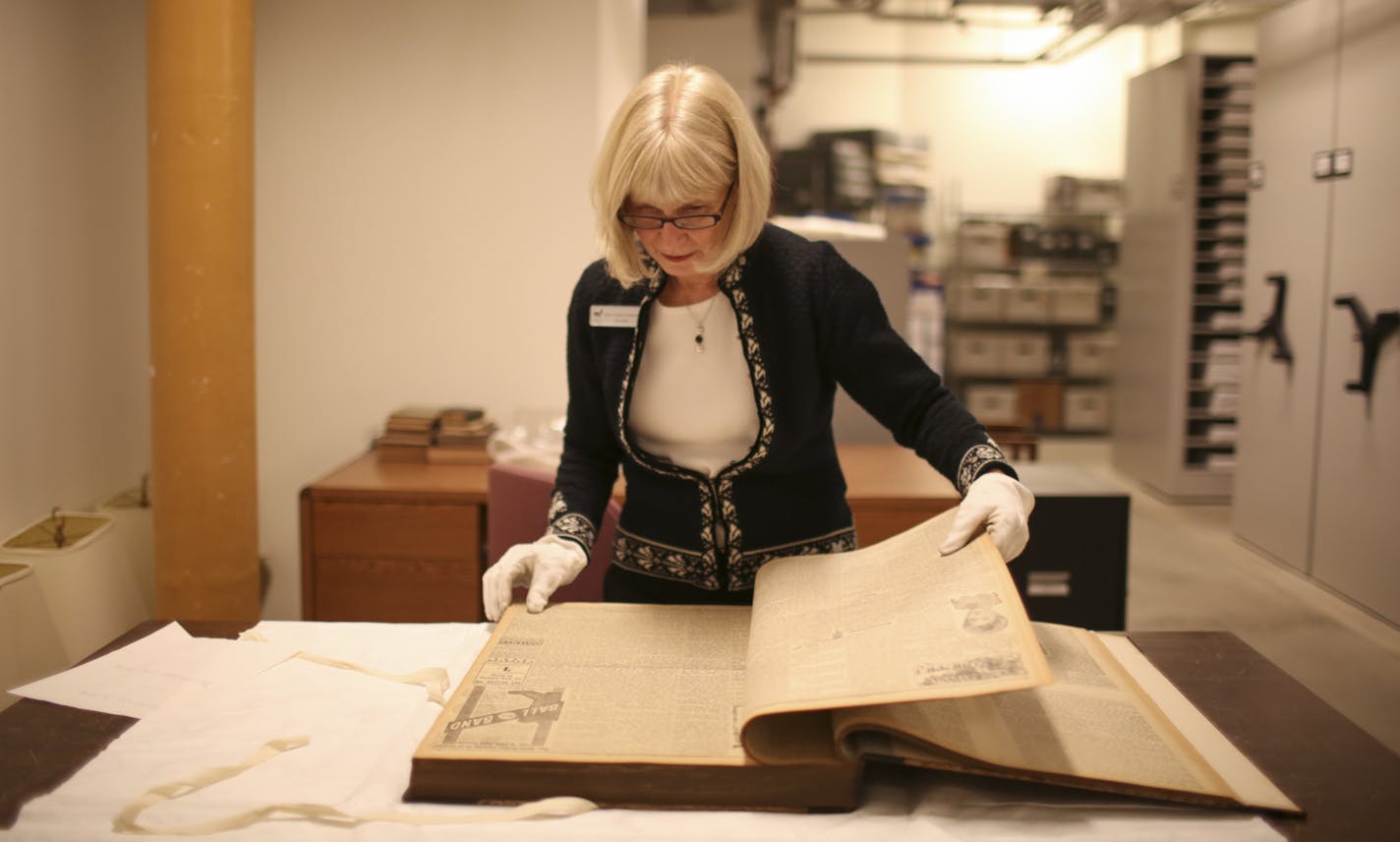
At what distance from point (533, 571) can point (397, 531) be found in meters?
1.61

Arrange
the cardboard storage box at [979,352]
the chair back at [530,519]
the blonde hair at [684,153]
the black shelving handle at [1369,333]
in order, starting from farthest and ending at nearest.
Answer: the cardboard storage box at [979,352] < the black shelving handle at [1369,333] < the chair back at [530,519] < the blonde hair at [684,153]

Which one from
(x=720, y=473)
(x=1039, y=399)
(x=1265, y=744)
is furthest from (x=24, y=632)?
(x=1039, y=399)

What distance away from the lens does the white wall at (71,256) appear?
9.20 feet

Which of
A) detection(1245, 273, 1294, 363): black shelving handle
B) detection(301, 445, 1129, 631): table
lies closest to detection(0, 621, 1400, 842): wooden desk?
detection(301, 445, 1129, 631): table

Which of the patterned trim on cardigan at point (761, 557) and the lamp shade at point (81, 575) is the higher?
the patterned trim on cardigan at point (761, 557)

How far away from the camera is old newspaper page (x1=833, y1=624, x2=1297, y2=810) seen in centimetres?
97

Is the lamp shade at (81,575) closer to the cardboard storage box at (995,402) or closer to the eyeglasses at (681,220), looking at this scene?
the eyeglasses at (681,220)

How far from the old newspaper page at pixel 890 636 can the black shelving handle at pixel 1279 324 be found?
13.1 feet

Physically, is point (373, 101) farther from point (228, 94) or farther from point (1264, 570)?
point (1264, 570)

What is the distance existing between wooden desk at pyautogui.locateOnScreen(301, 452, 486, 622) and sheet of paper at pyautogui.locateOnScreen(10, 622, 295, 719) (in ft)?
5.06

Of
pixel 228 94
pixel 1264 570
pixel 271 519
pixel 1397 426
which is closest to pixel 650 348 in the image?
pixel 228 94

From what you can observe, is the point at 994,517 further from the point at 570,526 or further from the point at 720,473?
the point at 570,526

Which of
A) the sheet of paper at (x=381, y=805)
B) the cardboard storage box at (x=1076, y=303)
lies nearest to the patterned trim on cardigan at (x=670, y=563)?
the sheet of paper at (x=381, y=805)

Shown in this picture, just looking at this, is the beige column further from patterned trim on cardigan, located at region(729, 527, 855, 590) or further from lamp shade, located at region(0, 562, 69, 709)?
patterned trim on cardigan, located at region(729, 527, 855, 590)
